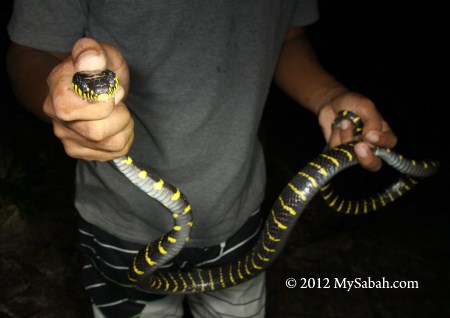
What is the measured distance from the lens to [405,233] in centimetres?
526

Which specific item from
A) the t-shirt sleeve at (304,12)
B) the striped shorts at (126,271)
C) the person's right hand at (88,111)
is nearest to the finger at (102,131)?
the person's right hand at (88,111)

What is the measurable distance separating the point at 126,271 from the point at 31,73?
51.3 inches

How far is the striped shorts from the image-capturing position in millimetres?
2293

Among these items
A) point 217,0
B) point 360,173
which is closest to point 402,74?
point 360,173

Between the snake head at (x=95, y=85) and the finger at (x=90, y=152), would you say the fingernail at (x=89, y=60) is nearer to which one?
the snake head at (x=95, y=85)

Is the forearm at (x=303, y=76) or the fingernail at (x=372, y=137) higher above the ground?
the forearm at (x=303, y=76)

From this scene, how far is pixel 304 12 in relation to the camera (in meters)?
2.51

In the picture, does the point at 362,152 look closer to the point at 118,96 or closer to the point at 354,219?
the point at 118,96

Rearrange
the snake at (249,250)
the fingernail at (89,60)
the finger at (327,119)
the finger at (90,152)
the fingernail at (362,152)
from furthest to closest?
the finger at (327,119) < the fingernail at (362,152) < the snake at (249,250) < the finger at (90,152) < the fingernail at (89,60)

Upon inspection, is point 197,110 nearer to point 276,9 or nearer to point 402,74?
point 276,9

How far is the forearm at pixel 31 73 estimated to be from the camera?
171 cm

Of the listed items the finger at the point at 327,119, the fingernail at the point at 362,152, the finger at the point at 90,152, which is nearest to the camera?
the finger at the point at 90,152

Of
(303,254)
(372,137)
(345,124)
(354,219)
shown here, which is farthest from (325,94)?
(354,219)

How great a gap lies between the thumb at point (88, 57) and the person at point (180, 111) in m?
0.17
